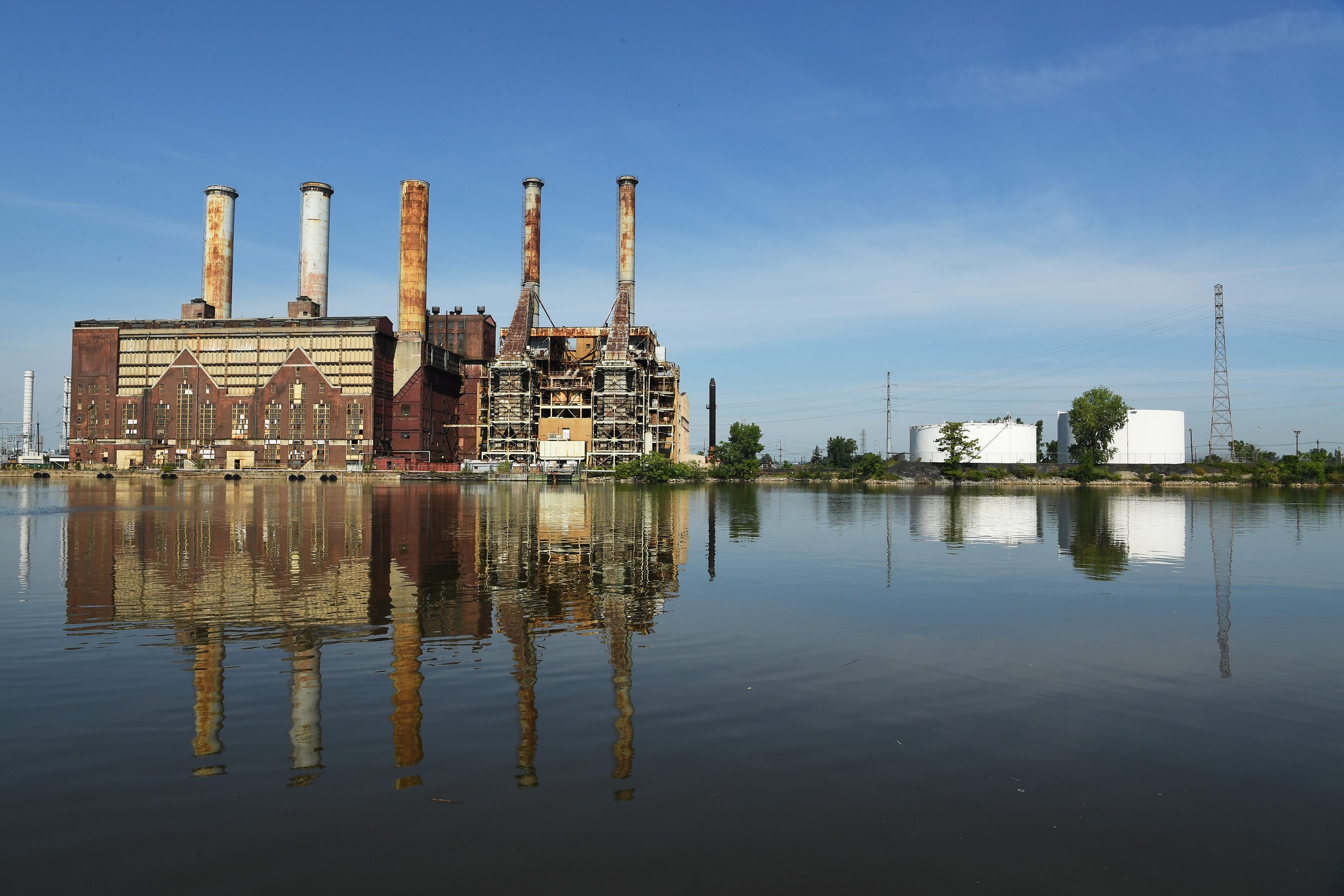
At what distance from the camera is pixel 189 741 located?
26.2 ft

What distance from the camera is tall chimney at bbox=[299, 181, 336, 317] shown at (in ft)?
369

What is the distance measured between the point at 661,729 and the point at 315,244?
11997 centimetres

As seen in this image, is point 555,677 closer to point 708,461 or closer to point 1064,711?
point 1064,711

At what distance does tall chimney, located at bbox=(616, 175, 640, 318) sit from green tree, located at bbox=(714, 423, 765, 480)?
88.5 ft

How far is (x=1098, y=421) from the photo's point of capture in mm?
135125

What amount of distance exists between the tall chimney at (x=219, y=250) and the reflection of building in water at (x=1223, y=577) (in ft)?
391

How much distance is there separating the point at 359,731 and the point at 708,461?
129m

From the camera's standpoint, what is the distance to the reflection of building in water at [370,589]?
937 centimetres

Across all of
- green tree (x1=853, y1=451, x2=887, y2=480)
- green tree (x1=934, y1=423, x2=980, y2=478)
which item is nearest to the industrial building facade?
green tree (x1=853, y1=451, x2=887, y2=480)

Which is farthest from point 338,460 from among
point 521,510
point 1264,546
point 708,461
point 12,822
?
point 12,822

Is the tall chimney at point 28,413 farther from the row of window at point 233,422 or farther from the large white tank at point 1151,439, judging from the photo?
the large white tank at point 1151,439

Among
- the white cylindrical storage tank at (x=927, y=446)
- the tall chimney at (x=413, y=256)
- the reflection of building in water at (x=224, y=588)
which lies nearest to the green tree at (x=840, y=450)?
the white cylindrical storage tank at (x=927, y=446)

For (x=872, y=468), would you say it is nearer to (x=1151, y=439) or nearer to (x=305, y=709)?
(x=1151, y=439)

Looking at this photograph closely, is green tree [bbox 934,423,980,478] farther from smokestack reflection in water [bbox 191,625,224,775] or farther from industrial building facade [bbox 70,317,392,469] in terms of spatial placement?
smokestack reflection in water [bbox 191,625,224,775]
